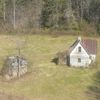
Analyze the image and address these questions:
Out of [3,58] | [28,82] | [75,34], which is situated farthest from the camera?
[75,34]

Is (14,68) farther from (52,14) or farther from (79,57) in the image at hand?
(52,14)

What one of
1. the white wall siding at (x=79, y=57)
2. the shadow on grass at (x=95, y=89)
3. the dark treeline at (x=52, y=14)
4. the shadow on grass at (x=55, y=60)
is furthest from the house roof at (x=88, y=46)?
the dark treeline at (x=52, y=14)

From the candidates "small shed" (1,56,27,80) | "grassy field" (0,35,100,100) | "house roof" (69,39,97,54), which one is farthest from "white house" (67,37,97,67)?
"small shed" (1,56,27,80)

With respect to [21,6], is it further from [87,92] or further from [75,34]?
[87,92]

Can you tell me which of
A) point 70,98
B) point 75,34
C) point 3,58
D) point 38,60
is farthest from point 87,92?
point 75,34

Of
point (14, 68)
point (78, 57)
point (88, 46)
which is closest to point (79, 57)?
point (78, 57)

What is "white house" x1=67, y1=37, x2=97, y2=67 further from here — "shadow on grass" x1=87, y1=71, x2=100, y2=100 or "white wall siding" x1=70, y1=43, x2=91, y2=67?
"shadow on grass" x1=87, y1=71, x2=100, y2=100
